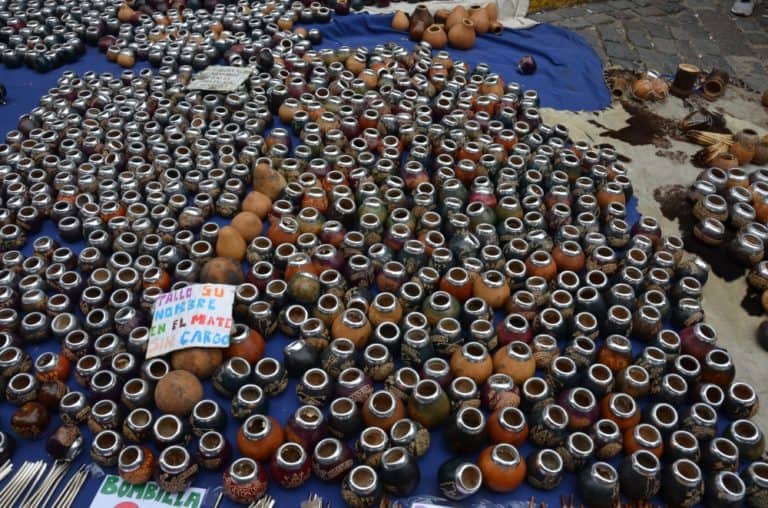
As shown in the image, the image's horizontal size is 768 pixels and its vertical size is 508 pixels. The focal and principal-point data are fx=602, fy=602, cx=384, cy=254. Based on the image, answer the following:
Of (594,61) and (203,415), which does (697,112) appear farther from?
(203,415)

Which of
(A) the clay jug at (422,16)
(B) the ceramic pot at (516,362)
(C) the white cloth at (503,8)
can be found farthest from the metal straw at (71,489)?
(C) the white cloth at (503,8)

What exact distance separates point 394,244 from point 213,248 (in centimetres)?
93

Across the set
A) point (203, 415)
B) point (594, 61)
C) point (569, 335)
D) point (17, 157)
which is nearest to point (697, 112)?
point (594, 61)

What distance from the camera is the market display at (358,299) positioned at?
7.39 ft

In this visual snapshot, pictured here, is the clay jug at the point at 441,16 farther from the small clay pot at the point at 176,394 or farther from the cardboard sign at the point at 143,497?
the cardboard sign at the point at 143,497

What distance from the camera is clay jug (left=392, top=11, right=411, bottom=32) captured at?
18.1 feet

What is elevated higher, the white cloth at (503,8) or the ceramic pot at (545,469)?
the ceramic pot at (545,469)

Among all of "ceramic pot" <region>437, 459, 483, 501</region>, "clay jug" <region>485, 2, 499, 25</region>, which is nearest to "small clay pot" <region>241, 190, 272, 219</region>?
"ceramic pot" <region>437, 459, 483, 501</region>

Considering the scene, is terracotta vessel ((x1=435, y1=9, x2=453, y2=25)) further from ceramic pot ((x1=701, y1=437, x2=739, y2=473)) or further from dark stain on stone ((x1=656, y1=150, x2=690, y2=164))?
ceramic pot ((x1=701, y1=437, x2=739, y2=473))

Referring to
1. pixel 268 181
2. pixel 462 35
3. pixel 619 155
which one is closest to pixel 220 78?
pixel 268 181

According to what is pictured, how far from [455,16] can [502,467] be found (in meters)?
4.38

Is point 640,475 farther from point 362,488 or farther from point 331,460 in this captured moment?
point 331,460

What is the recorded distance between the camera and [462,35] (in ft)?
17.1

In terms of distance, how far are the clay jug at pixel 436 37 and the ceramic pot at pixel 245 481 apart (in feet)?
13.3
